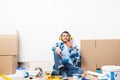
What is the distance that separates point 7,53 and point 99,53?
1.46m

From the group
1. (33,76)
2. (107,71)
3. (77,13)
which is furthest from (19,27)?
(107,71)

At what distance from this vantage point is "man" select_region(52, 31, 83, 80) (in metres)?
3.34

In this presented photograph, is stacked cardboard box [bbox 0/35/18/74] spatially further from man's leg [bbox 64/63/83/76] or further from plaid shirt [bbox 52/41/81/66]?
man's leg [bbox 64/63/83/76]

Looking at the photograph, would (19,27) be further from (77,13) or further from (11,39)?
(77,13)

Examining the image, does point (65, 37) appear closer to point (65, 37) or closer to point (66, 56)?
point (65, 37)

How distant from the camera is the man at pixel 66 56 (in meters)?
3.34

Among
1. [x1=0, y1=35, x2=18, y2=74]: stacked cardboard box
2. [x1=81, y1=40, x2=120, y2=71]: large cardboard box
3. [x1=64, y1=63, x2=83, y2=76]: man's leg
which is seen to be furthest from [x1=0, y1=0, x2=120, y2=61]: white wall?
[x1=64, y1=63, x2=83, y2=76]: man's leg

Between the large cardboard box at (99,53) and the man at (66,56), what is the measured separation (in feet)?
0.52

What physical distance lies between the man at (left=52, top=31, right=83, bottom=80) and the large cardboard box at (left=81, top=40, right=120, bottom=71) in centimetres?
16

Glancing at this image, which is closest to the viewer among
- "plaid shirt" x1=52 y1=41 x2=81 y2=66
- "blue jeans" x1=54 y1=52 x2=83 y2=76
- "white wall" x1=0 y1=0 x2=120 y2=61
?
"blue jeans" x1=54 y1=52 x2=83 y2=76

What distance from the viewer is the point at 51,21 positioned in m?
3.62

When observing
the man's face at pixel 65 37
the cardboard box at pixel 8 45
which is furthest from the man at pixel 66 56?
the cardboard box at pixel 8 45

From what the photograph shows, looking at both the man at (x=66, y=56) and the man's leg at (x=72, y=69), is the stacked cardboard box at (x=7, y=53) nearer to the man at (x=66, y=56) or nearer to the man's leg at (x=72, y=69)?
the man at (x=66, y=56)

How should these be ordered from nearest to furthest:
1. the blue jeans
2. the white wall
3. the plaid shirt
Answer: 1. the blue jeans
2. the plaid shirt
3. the white wall
